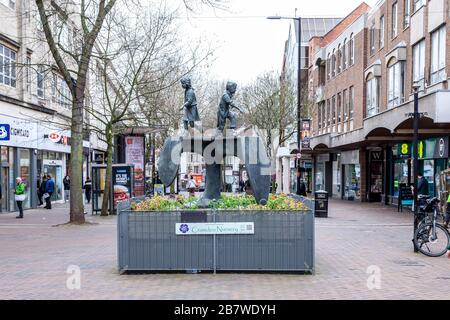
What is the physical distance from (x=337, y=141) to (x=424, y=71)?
12.2 meters

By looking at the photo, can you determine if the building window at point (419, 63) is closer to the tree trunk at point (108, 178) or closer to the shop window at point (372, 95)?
the shop window at point (372, 95)

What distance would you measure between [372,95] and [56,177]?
18694 mm

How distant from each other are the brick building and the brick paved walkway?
7290 mm

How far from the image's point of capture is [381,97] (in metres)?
31.6

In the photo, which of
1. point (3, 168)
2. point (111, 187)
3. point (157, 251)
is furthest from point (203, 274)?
point (3, 168)

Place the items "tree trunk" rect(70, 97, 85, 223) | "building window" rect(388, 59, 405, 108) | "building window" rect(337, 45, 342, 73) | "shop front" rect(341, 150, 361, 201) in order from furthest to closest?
1. "building window" rect(337, 45, 342, 73)
2. "shop front" rect(341, 150, 361, 201)
3. "building window" rect(388, 59, 405, 108)
4. "tree trunk" rect(70, 97, 85, 223)

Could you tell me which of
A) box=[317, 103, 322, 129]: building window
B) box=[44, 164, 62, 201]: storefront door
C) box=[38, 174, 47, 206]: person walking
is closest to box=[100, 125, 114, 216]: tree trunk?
box=[38, 174, 47, 206]: person walking

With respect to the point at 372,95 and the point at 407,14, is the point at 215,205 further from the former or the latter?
the point at 372,95

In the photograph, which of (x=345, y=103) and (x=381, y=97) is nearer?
(x=381, y=97)

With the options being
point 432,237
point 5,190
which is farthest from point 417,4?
point 5,190

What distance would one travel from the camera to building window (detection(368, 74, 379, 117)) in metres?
32.4

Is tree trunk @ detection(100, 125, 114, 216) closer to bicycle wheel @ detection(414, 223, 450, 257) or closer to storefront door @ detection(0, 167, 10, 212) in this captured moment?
storefront door @ detection(0, 167, 10, 212)

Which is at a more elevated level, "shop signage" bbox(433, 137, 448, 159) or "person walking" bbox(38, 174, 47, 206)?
"shop signage" bbox(433, 137, 448, 159)

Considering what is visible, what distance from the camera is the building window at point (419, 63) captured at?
81.9 ft
